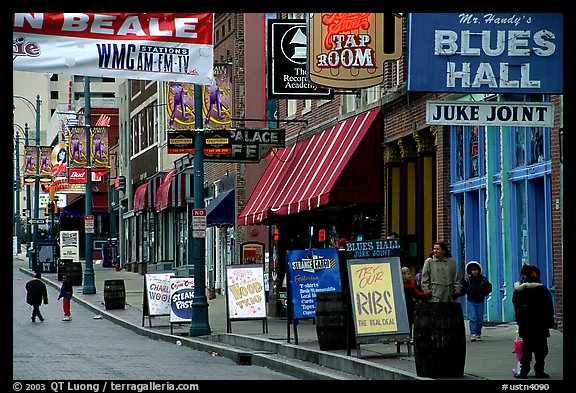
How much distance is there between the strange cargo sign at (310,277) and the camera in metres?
21.9

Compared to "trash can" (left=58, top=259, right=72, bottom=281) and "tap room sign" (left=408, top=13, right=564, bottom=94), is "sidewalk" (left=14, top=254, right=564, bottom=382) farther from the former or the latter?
"trash can" (left=58, top=259, right=72, bottom=281)

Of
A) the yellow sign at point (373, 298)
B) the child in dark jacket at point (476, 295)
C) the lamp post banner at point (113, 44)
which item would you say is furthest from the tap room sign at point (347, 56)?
the lamp post banner at point (113, 44)

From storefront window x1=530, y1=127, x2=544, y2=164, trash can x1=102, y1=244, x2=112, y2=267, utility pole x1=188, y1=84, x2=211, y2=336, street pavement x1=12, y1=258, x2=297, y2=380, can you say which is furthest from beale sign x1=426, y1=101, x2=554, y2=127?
trash can x1=102, y1=244, x2=112, y2=267

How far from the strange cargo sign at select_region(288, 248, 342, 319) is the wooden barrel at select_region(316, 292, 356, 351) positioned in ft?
6.48

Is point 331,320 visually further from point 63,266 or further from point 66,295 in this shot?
point 63,266

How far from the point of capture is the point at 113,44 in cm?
1602

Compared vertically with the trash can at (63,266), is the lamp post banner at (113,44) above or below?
above

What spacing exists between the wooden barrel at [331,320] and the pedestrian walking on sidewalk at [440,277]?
1738 millimetres

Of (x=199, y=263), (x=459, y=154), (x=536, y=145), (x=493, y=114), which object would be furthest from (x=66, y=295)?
(x=493, y=114)

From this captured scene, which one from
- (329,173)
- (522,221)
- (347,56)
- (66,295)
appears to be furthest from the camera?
(66,295)

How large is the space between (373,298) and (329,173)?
12.1 meters

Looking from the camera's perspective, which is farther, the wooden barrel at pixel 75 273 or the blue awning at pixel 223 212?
the wooden barrel at pixel 75 273

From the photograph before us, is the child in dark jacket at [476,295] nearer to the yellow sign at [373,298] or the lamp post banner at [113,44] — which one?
the yellow sign at [373,298]
